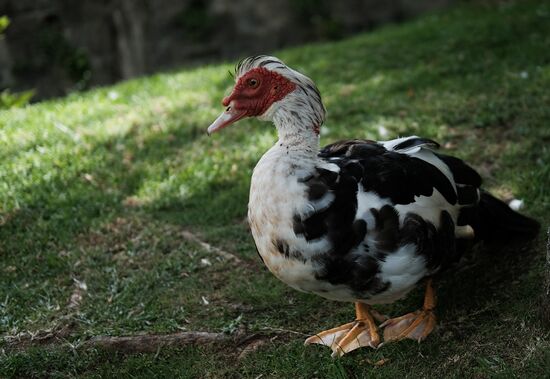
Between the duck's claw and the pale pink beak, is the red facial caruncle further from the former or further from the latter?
the duck's claw

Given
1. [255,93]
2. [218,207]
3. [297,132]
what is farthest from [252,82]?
[218,207]

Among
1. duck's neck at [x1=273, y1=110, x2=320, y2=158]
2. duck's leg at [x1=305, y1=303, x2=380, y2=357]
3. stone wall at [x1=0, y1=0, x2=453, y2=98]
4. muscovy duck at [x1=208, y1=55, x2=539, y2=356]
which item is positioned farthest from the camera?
stone wall at [x1=0, y1=0, x2=453, y2=98]

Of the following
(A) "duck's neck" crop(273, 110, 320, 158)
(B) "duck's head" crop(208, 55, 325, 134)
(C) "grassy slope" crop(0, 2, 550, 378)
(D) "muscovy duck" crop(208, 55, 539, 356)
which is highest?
(B) "duck's head" crop(208, 55, 325, 134)

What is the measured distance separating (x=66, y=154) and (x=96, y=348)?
7.90 ft

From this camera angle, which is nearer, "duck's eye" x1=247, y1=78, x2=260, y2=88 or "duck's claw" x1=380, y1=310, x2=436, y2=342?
"duck's eye" x1=247, y1=78, x2=260, y2=88

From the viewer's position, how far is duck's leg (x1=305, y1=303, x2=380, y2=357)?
10.8 feet

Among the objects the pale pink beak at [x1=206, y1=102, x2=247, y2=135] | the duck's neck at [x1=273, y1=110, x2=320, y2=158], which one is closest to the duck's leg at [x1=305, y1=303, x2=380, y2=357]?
the duck's neck at [x1=273, y1=110, x2=320, y2=158]

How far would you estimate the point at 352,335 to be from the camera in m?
3.34

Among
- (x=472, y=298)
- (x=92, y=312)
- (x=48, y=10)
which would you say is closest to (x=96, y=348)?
(x=92, y=312)

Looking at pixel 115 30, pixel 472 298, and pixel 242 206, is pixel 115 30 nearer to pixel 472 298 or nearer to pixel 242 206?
pixel 242 206

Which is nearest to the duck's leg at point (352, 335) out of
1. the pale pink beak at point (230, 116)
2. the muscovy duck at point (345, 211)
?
the muscovy duck at point (345, 211)

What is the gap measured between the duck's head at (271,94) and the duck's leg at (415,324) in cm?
109

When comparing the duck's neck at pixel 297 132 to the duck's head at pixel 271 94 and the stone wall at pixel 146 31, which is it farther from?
the stone wall at pixel 146 31

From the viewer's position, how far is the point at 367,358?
3.26 metres
